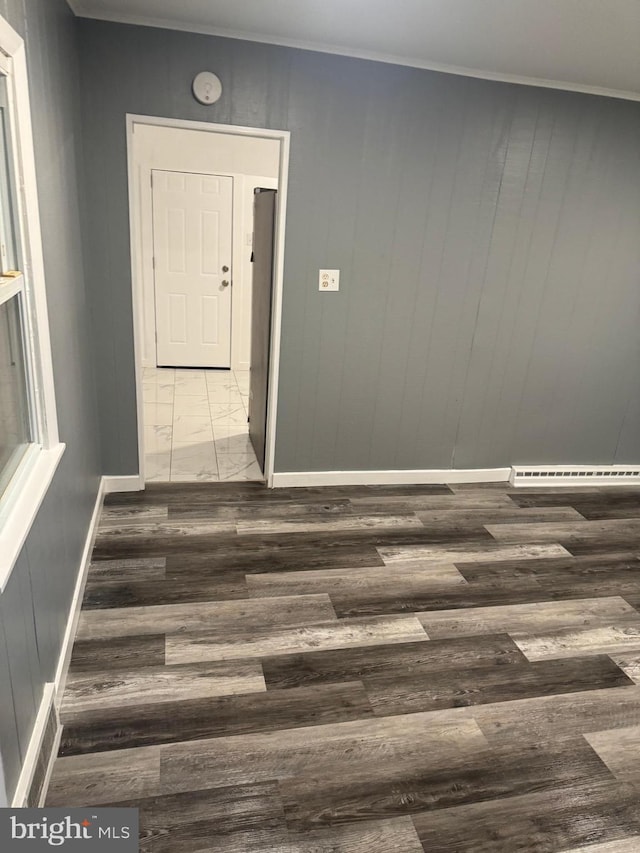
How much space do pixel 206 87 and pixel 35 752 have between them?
110 inches

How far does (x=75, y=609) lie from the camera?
2.23 m

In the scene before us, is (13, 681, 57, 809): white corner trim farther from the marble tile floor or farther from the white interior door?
the white interior door

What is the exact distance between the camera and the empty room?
161cm

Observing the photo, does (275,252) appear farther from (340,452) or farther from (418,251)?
(340,452)

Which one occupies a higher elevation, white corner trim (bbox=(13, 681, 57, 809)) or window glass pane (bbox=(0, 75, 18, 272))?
window glass pane (bbox=(0, 75, 18, 272))

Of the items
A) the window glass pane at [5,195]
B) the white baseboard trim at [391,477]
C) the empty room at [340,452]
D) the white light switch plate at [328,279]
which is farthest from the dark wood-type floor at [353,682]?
the window glass pane at [5,195]

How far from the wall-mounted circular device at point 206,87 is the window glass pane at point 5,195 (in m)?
1.49

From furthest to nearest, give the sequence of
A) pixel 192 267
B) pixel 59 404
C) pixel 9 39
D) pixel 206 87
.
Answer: pixel 192 267, pixel 206 87, pixel 59 404, pixel 9 39

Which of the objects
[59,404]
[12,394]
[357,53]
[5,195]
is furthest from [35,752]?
[357,53]

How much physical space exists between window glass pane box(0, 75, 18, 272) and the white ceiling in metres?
1.31

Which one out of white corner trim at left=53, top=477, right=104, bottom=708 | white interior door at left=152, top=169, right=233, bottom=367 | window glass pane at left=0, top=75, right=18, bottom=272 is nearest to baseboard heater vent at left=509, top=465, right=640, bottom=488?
white corner trim at left=53, top=477, right=104, bottom=708

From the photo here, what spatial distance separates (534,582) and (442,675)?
865 mm

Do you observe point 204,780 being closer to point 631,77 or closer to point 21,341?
point 21,341

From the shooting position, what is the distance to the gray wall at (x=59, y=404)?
143 cm
